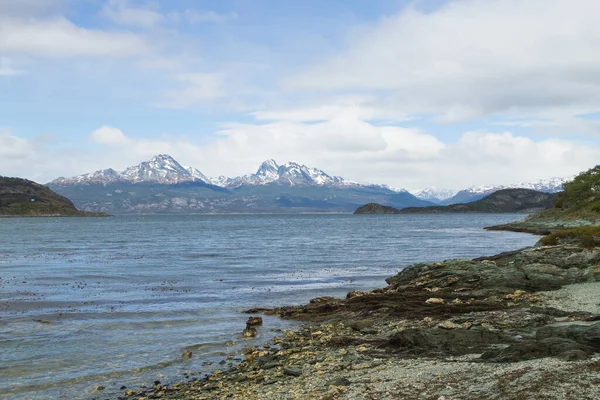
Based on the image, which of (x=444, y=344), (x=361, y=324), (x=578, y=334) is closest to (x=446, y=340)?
(x=444, y=344)

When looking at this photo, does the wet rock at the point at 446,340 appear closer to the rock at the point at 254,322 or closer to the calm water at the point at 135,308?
the calm water at the point at 135,308

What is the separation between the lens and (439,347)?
1855 centimetres

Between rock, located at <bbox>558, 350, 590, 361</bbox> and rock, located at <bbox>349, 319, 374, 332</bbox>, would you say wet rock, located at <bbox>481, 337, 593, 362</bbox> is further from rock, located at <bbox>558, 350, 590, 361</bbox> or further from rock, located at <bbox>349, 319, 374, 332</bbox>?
rock, located at <bbox>349, 319, 374, 332</bbox>

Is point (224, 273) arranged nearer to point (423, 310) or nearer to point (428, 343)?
point (423, 310)

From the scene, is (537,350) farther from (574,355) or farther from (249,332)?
(249,332)

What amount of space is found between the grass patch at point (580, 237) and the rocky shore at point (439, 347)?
9419 millimetres

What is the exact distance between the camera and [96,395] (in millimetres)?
17391

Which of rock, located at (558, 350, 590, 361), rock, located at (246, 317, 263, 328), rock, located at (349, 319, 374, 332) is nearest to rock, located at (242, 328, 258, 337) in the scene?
rock, located at (246, 317, 263, 328)

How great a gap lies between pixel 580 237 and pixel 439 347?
1310 inches

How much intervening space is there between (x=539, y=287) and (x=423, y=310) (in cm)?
1030

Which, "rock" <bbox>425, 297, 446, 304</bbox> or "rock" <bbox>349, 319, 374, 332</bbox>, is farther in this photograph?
"rock" <bbox>425, 297, 446, 304</bbox>

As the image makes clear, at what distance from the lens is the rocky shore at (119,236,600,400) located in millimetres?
13305

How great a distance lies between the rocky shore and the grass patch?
9.42 m

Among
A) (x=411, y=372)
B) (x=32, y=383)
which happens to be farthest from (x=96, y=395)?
(x=411, y=372)
